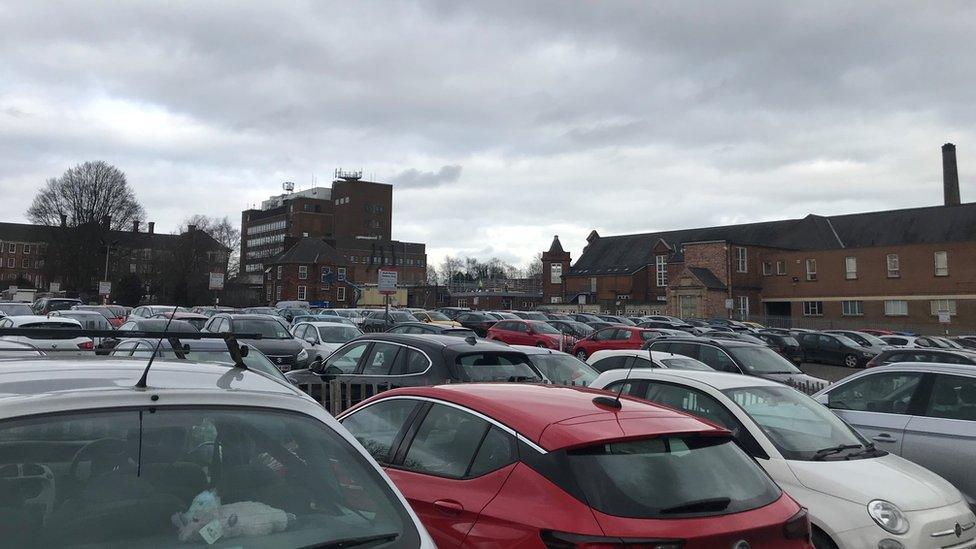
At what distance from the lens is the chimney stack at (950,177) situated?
74188mm

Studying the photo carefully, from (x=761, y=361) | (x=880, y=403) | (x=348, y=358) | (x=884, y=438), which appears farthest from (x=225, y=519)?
(x=761, y=361)

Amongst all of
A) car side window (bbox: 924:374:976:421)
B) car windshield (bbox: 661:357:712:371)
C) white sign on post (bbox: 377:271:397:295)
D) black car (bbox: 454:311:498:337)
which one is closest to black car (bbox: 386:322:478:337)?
white sign on post (bbox: 377:271:397:295)

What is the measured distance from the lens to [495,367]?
9164 millimetres

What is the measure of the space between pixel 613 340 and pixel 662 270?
5600cm

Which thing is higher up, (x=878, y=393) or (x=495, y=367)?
(x=495, y=367)

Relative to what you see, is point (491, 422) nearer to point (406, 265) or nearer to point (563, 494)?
point (563, 494)

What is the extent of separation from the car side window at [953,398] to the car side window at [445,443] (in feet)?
17.9

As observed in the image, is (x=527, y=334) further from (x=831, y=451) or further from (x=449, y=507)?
(x=449, y=507)

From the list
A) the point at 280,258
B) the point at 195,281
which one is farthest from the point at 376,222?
the point at 195,281

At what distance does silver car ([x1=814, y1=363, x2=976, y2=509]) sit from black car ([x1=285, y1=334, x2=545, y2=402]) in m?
3.75

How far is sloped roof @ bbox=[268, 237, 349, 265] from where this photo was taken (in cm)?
9431

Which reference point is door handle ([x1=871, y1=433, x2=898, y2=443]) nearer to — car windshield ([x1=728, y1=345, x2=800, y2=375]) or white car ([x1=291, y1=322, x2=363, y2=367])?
car windshield ([x1=728, y1=345, x2=800, y2=375])

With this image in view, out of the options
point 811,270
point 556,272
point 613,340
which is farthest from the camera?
point 556,272

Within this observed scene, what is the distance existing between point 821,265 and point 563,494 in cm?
6535
